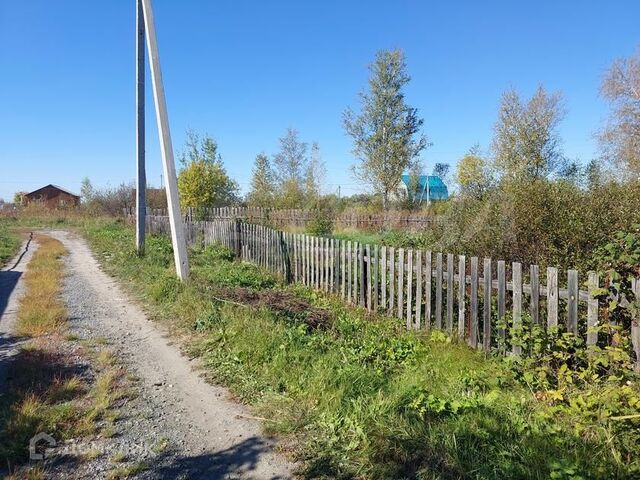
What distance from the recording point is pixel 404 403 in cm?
334

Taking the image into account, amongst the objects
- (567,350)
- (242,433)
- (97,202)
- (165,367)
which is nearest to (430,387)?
(567,350)

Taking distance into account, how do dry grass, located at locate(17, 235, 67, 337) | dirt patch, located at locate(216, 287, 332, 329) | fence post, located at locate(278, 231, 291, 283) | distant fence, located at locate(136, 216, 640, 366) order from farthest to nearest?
fence post, located at locate(278, 231, 291, 283), dirt patch, located at locate(216, 287, 332, 329), dry grass, located at locate(17, 235, 67, 337), distant fence, located at locate(136, 216, 640, 366)

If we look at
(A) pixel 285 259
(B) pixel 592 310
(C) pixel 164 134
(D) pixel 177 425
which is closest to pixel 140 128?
(C) pixel 164 134

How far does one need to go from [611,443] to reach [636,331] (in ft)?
3.63

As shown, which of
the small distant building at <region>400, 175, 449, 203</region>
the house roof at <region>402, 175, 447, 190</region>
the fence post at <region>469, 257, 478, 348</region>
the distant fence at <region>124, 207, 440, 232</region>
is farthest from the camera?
the house roof at <region>402, 175, 447, 190</region>

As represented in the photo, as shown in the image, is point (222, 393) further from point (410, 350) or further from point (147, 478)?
point (410, 350)

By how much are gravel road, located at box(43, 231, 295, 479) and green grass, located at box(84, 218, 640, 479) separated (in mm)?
209

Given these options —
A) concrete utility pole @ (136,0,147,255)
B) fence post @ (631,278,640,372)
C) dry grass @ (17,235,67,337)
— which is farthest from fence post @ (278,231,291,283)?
fence post @ (631,278,640,372)

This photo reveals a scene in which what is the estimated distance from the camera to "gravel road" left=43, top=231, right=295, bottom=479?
2.77 m

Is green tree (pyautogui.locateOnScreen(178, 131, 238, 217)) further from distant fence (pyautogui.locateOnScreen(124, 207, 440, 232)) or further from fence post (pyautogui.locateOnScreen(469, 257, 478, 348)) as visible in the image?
fence post (pyautogui.locateOnScreen(469, 257, 478, 348))
